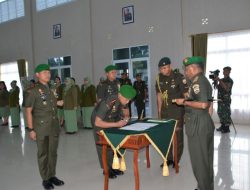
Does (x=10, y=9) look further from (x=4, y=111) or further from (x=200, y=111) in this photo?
(x=200, y=111)

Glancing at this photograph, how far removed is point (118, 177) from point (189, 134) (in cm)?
143

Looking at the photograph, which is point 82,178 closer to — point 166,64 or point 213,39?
point 166,64

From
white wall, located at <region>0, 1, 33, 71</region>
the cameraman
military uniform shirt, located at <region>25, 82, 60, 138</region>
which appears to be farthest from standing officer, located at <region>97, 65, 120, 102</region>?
white wall, located at <region>0, 1, 33, 71</region>

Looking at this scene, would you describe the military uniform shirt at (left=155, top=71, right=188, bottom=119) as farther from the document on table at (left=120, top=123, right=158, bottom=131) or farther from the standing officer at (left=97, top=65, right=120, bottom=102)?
the document on table at (left=120, top=123, right=158, bottom=131)

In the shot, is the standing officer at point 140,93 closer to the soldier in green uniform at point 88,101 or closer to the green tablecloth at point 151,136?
the soldier in green uniform at point 88,101

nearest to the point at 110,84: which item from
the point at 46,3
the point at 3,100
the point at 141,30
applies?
the point at 141,30

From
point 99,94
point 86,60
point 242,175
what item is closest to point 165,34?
point 86,60

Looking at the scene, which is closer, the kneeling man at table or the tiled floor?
the kneeling man at table

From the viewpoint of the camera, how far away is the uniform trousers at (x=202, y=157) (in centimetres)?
299

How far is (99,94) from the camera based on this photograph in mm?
4848

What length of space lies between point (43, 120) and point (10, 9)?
13.0m

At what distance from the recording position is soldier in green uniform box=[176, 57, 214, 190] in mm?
2949

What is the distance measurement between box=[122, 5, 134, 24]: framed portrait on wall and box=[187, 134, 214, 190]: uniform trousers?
7.62m

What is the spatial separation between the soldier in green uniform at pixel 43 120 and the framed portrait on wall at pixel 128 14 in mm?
6908
